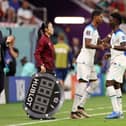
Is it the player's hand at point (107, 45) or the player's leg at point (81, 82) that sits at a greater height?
the player's hand at point (107, 45)

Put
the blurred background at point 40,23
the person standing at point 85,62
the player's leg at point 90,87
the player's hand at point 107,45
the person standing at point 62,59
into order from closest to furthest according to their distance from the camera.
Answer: the player's hand at point 107,45 < the person standing at point 85,62 < the player's leg at point 90,87 < the blurred background at point 40,23 < the person standing at point 62,59

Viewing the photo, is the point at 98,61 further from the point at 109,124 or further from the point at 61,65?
the point at 109,124

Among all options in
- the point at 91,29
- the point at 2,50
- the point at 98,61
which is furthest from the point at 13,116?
the point at 98,61

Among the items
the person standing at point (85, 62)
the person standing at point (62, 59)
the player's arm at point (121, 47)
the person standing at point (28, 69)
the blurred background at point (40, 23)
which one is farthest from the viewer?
the person standing at point (62, 59)

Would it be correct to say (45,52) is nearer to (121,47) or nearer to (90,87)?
(90,87)

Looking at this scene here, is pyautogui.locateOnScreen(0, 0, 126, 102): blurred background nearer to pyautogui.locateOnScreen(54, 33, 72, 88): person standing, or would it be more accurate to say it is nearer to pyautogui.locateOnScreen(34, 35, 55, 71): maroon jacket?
pyautogui.locateOnScreen(54, 33, 72, 88): person standing

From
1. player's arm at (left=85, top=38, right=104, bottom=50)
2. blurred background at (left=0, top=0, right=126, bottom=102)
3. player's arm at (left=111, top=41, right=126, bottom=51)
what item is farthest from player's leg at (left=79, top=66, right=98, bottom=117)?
blurred background at (left=0, top=0, right=126, bottom=102)

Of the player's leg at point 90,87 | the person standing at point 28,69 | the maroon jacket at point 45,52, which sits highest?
the maroon jacket at point 45,52

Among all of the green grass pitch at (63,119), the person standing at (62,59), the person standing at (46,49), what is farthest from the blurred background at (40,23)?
the person standing at (46,49)

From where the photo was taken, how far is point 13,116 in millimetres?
15211

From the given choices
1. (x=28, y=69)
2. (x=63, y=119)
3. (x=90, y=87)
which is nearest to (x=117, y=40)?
(x=90, y=87)

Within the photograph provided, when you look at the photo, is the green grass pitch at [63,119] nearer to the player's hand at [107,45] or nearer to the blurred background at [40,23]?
the player's hand at [107,45]

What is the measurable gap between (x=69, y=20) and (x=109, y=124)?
17.9 metres

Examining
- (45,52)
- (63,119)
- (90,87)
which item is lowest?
(63,119)
